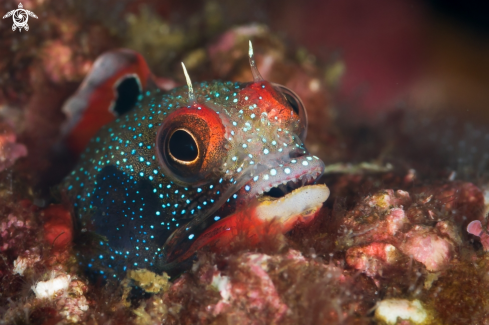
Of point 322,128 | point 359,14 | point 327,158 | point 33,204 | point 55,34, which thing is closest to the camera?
point 33,204

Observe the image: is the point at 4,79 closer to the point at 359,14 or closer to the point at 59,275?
the point at 59,275

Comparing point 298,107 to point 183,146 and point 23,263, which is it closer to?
point 183,146

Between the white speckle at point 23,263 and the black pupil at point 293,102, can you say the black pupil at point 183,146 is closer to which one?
the black pupil at point 293,102

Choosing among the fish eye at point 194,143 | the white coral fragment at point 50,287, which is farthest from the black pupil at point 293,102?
the white coral fragment at point 50,287

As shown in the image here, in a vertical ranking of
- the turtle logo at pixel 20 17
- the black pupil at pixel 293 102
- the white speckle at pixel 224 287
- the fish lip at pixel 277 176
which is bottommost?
the white speckle at pixel 224 287

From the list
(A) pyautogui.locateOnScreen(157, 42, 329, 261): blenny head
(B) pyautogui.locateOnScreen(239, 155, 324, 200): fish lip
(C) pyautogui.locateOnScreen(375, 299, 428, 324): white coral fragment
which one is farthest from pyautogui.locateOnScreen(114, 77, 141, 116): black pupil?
(C) pyautogui.locateOnScreen(375, 299, 428, 324): white coral fragment

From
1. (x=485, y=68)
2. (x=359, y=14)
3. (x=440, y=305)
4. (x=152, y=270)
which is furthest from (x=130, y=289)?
(x=485, y=68)
